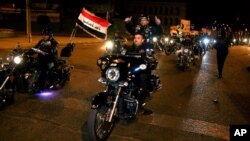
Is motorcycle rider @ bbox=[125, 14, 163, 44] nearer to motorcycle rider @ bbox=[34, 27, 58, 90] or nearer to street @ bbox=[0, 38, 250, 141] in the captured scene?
street @ bbox=[0, 38, 250, 141]

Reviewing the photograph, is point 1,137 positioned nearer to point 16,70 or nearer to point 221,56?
point 16,70

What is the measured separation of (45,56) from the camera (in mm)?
9211

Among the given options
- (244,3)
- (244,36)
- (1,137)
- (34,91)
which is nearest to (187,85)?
(34,91)

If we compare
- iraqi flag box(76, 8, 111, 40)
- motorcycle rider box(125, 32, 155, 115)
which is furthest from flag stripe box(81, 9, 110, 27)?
motorcycle rider box(125, 32, 155, 115)

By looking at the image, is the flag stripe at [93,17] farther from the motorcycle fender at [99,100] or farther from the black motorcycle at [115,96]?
the motorcycle fender at [99,100]

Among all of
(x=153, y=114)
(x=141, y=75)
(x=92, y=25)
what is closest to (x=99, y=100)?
(x=141, y=75)

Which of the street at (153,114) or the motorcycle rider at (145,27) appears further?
the motorcycle rider at (145,27)

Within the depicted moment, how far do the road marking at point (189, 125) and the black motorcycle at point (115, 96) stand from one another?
24.4 inches

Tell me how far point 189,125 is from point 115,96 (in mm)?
1952

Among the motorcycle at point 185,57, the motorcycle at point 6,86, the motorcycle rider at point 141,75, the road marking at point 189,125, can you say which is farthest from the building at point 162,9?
the road marking at point 189,125

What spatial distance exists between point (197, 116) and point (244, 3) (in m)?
53.9

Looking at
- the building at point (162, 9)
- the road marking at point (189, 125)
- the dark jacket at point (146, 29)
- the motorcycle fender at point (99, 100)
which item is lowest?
the road marking at point (189, 125)

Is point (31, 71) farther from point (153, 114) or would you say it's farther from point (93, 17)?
point (93, 17)

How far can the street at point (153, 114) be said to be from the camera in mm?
6562
